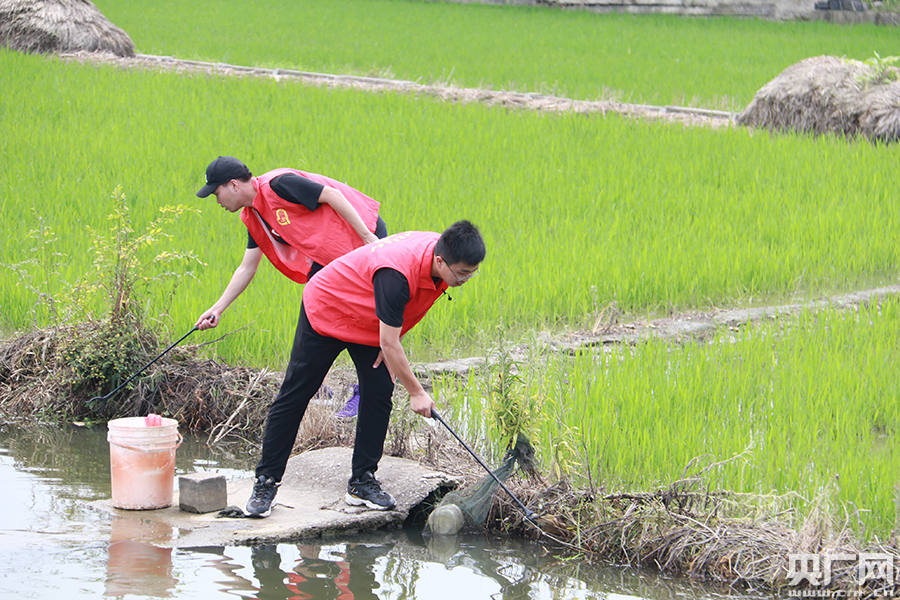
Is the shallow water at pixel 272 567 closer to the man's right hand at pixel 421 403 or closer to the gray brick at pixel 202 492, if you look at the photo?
the gray brick at pixel 202 492

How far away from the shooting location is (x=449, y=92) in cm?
1352

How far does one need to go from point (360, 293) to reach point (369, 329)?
0.47ft

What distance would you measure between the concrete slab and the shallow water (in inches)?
1.6

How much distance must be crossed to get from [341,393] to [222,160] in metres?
1.32

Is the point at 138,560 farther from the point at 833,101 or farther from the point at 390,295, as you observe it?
the point at 833,101

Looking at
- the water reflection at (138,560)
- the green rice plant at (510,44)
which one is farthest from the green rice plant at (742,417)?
the green rice plant at (510,44)

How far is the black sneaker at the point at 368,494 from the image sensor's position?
3832 millimetres

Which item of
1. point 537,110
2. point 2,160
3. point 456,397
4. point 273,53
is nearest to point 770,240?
point 456,397

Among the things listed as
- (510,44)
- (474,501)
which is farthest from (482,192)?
(510,44)

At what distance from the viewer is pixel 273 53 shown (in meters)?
18.0

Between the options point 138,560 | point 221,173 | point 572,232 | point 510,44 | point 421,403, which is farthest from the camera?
point 510,44

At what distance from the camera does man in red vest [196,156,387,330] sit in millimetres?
4113

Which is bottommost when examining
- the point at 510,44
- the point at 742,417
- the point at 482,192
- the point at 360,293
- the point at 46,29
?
the point at 742,417

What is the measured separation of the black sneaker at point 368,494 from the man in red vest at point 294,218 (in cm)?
92
